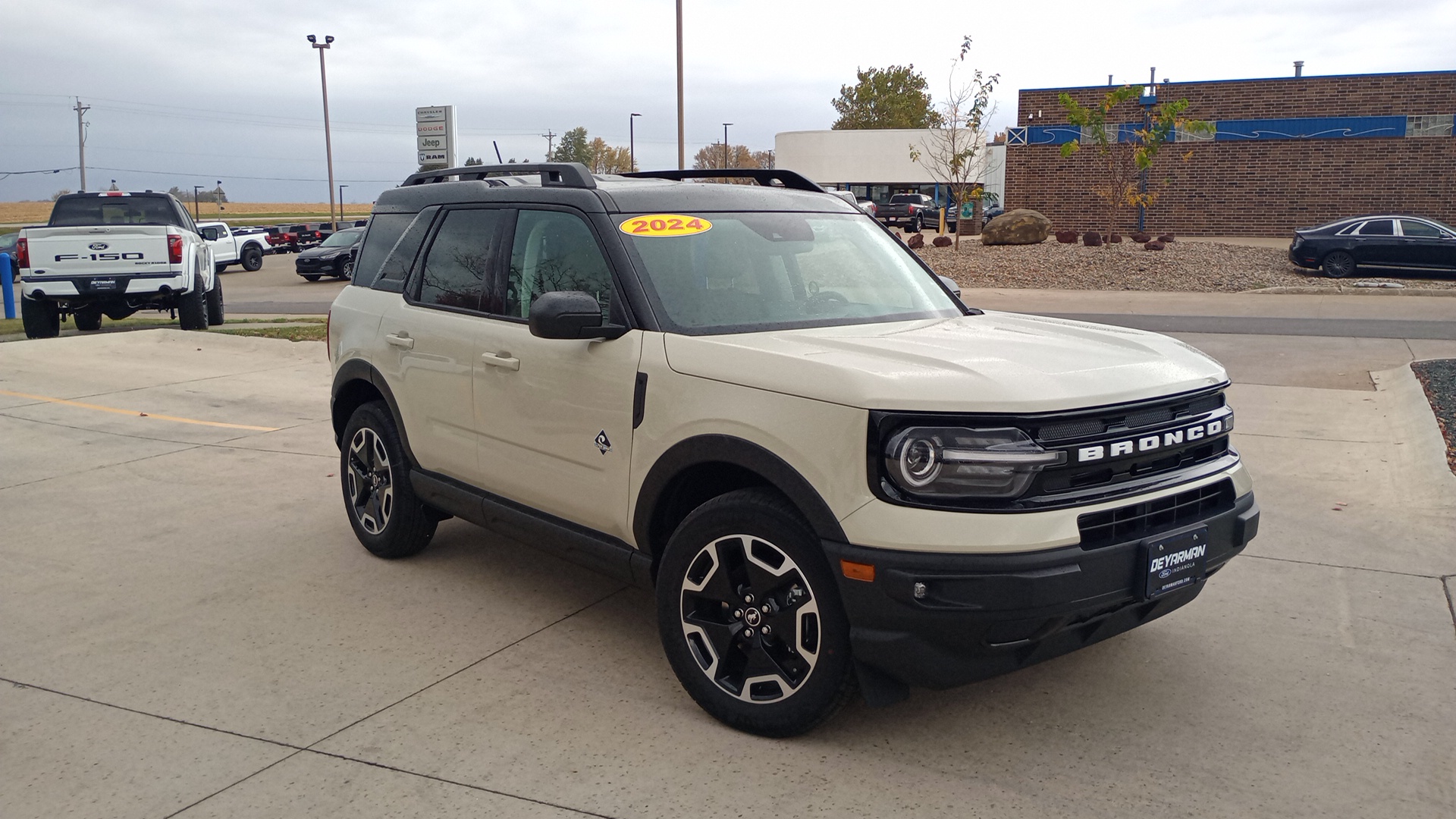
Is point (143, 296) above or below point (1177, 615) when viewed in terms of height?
above

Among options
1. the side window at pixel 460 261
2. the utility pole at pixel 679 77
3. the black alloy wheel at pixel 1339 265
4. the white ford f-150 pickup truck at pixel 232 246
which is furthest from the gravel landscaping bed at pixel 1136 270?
the white ford f-150 pickup truck at pixel 232 246

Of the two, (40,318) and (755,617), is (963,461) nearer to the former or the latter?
(755,617)

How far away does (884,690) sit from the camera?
132 inches

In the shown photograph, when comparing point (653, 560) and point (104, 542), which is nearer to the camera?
point (653, 560)

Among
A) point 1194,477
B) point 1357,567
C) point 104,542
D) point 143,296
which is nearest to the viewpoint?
point 1194,477

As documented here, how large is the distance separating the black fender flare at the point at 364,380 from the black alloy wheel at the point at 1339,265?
22400 mm

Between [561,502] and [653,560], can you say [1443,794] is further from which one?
[561,502]

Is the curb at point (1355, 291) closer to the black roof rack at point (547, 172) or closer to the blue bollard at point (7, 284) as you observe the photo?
the black roof rack at point (547, 172)

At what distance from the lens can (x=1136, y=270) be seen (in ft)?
75.5

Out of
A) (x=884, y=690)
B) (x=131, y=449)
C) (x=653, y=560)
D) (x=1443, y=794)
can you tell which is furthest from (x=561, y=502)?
(x=131, y=449)

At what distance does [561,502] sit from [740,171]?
6.62 ft

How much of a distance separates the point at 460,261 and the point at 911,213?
4059cm

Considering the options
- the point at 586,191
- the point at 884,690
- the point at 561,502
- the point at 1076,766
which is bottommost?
the point at 1076,766

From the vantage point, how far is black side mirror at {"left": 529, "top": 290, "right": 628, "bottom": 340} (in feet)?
12.6
